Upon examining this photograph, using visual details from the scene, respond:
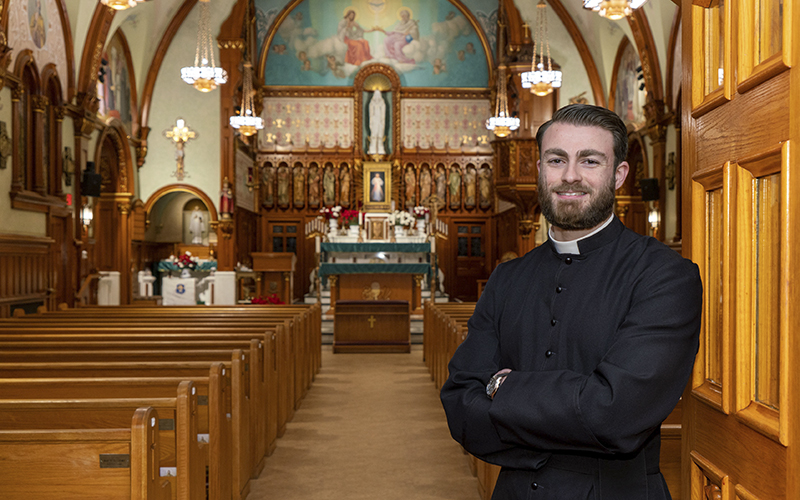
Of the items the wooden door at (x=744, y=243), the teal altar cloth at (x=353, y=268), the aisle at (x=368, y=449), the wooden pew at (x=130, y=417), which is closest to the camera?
the wooden door at (x=744, y=243)

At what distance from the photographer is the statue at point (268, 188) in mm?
19703

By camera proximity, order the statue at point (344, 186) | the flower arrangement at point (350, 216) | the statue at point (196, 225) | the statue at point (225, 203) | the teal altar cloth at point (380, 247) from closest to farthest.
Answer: the teal altar cloth at point (380, 247) → the statue at point (225, 203) → the flower arrangement at point (350, 216) → the statue at point (196, 225) → the statue at point (344, 186)

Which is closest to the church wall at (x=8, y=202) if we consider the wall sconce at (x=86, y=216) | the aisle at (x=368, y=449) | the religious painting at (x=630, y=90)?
the wall sconce at (x=86, y=216)

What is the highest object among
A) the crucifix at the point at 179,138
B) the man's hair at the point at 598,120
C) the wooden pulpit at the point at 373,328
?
the crucifix at the point at 179,138

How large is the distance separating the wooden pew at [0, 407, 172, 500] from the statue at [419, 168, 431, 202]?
57.7 ft

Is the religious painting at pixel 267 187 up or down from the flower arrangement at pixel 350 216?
up

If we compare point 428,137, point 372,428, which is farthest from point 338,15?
point 372,428

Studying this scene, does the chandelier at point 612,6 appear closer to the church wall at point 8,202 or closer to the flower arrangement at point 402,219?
the church wall at point 8,202

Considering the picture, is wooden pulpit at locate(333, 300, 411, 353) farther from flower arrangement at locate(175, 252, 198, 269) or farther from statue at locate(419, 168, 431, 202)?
statue at locate(419, 168, 431, 202)

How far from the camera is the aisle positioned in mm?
4582

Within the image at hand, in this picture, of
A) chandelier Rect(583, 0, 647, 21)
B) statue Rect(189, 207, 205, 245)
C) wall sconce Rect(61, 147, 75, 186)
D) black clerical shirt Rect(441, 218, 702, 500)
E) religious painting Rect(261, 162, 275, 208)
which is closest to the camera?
black clerical shirt Rect(441, 218, 702, 500)

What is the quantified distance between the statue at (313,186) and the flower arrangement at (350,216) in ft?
8.82

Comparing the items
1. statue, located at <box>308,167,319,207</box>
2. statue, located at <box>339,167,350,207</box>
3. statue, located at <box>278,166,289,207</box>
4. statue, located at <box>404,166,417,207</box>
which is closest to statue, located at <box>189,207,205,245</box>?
statue, located at <box>278,166,289,207</box>

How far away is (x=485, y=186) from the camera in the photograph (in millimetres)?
19891
